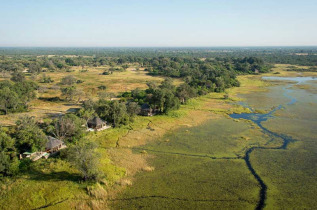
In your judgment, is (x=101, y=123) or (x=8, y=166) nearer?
(x=8, y=166)

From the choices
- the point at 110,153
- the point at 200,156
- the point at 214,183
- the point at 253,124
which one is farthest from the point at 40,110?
the point at 253,124

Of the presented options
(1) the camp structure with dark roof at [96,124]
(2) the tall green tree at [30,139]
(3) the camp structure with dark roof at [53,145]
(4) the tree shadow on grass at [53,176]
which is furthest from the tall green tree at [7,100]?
(4) the tree shadow on grass at [53,176]

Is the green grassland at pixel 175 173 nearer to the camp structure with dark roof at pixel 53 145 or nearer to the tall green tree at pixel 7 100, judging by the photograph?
the camp structure with dark roof at pixel 53 145

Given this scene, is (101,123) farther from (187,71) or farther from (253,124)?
(187,71)

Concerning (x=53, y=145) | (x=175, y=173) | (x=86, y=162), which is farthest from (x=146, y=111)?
(x=86, y=162)

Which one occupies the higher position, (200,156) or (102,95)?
(102,95)

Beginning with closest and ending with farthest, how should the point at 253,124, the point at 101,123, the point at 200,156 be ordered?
the point at 200,156 < the point at 101,123 < the point at 253,124

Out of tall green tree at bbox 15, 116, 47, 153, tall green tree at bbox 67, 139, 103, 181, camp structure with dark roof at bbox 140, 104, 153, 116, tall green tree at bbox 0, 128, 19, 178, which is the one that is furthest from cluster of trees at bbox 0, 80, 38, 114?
tall green tree at bbox 67, 139, 103, 181
